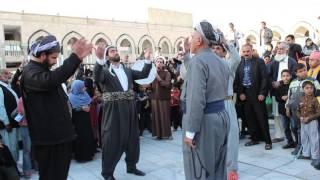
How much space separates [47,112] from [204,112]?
1.39 meters

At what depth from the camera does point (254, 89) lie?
21.0 feet

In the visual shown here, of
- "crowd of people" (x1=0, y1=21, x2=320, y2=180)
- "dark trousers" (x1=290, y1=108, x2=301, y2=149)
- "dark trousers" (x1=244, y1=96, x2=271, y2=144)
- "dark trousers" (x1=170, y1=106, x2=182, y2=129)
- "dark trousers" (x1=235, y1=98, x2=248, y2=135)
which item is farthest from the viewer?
"dark trousers" (x1=170, y1=106, x2=182, y2=129)

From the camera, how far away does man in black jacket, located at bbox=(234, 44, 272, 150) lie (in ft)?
20.7

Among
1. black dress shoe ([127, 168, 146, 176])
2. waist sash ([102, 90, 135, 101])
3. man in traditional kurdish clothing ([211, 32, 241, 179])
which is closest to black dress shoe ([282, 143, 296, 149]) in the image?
man in traditional kurdish clothing ([211, 32, 241, 179])

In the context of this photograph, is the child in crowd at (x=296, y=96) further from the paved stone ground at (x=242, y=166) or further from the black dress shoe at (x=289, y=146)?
the paved stone ground at (x=242, y=166)

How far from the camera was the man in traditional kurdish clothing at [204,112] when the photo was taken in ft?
9.92

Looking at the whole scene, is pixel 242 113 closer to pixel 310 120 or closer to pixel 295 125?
pixel 295 125

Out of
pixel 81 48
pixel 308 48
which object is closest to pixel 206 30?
pixel 81 48

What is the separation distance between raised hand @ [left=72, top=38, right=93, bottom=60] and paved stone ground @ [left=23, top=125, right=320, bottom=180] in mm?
2625

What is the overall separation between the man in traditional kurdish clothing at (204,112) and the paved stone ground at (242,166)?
1.80m

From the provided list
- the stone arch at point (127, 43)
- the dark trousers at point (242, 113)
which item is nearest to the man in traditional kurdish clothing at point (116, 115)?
the dark trousers at point (242, 113)

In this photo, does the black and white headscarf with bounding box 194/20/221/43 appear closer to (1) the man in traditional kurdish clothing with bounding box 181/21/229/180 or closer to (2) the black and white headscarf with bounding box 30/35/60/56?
(1) the man in traditional kurdish clothing with bounding box 181/21/229/180

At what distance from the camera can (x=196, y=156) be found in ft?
10.3

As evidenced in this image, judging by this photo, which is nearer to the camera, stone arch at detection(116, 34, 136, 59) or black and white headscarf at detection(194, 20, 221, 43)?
black and white headscarf at detection(194, 20, 221, 43)
